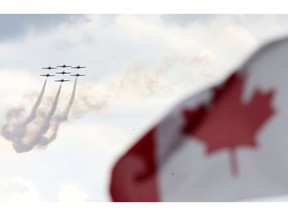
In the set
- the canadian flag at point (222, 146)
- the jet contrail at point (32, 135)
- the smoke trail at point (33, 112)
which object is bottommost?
the canadian flag at point (222, 146)

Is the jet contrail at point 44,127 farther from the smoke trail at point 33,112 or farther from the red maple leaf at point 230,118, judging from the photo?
the red maple leaf at point 230,118

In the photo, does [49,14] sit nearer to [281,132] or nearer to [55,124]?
[55,124]

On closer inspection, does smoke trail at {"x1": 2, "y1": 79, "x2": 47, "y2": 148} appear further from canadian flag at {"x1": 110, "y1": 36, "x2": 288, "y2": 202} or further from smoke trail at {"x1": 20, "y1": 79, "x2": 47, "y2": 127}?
canadian flag at {"x1": 110, "y1": 36, "x2": 288, "y2": 202}

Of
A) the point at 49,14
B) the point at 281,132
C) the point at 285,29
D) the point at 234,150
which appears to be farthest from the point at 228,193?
the point at 49,14

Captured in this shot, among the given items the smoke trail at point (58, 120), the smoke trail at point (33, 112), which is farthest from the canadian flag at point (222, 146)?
the smoke trail at point (33, 112)

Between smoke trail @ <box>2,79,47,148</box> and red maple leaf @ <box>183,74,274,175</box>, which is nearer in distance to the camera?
red maple leaf @ <box>183,74,274,175</box>

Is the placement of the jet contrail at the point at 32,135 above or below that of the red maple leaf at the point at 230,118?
above

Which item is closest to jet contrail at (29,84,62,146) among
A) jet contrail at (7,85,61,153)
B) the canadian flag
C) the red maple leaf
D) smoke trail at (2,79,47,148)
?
jet contrail at (7,85,61,153)

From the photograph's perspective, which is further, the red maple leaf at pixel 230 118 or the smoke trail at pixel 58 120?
the smoke trail at pixel 58 120
